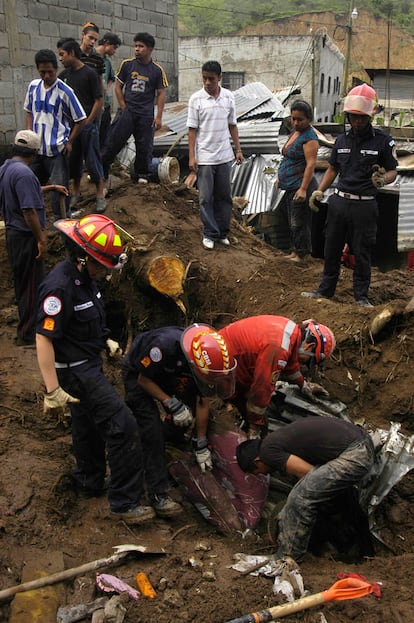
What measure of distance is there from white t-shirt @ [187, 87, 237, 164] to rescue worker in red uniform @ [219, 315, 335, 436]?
9.96ft

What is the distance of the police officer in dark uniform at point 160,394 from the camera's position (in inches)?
146

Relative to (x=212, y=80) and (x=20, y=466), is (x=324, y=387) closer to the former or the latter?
(x=20, y=466)

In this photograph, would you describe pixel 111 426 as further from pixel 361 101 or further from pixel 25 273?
pixel 361 101

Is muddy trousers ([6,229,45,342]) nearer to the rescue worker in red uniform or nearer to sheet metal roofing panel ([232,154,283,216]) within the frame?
the rescue worker in red uniform

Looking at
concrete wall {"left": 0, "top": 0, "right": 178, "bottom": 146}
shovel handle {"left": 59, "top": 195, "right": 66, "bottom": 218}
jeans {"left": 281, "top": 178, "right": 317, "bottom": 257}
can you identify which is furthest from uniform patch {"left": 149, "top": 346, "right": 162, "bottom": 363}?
concrete wall {"left": 0, "top": 0, "right": 178, "bottom": 146}

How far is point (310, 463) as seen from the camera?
364cm

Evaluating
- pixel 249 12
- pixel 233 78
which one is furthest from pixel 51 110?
pixel 249 12

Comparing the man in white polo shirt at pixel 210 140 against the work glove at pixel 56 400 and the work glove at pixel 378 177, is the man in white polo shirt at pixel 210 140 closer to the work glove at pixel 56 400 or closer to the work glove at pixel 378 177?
the work glove at pixel 378 177

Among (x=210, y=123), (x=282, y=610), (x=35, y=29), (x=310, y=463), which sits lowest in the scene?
(x=282, y=610)

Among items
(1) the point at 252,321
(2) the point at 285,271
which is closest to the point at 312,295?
(2) the point at 285,271

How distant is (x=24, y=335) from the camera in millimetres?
5617

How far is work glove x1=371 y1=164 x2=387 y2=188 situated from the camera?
5180 mm

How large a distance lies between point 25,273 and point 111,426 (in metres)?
2.35

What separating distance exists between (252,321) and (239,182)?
682cm
